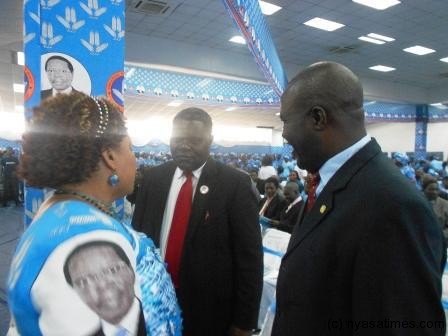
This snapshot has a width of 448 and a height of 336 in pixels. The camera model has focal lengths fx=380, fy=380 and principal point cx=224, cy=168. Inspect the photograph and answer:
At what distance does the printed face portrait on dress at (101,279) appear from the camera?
2.57 feet

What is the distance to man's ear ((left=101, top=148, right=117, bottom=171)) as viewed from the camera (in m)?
1.02

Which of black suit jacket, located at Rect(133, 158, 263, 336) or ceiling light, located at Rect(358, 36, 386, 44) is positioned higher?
ceiling light, located at Rect(358, 36, 386, 44)

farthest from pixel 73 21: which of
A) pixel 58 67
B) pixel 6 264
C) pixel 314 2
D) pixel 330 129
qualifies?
pixel 314 2

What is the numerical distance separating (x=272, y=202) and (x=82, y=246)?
4.14 meters

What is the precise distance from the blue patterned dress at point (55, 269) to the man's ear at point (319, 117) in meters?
0.60

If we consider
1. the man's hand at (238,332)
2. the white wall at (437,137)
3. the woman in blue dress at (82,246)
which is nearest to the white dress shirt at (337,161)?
the woman in blue dress at (82,246)

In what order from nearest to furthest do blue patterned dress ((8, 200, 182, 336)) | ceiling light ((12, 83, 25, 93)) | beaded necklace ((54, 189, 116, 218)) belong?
blue patterned dress ((8, 200, 182, 336)) → beaded necklace ((54, 189, 116, 218)) → ceiling light ((12, 83, 25, 93))

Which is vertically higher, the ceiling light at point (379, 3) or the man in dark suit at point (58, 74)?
the ceiling light at point (379, 3)

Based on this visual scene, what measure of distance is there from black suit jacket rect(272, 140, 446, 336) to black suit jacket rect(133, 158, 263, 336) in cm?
69

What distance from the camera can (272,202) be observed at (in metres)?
4.84

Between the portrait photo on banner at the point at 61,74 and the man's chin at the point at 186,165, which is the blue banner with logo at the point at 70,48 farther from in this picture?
the man's chin at the point at 186,165

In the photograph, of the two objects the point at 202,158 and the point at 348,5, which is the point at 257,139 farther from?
the point at 202,158

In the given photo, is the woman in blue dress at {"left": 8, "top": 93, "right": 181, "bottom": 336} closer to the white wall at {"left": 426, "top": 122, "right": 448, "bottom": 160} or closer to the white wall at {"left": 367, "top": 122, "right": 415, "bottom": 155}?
the white wall at {"left": 426, "top": 122, "right": 448, "bottom": 160}

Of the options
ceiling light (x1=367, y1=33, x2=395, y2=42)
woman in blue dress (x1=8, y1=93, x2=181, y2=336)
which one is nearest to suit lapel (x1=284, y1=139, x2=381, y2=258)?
woman in blue dress (x1=8, y1=93, x2=181, y2=336)
